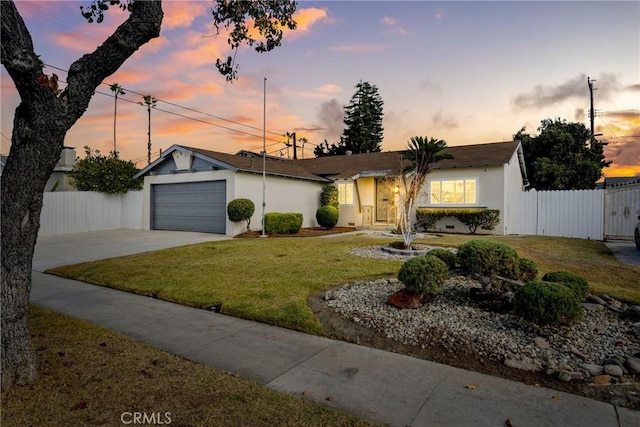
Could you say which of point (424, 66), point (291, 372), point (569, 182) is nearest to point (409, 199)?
point (424, 66)

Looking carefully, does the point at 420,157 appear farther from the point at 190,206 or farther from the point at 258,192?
the point at 190,206

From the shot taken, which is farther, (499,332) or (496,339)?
(499,332)

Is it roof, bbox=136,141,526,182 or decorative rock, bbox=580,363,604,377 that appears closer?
decorative rock, bbox=580,363,604,377

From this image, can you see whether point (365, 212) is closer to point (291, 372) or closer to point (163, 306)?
point (163, 306)

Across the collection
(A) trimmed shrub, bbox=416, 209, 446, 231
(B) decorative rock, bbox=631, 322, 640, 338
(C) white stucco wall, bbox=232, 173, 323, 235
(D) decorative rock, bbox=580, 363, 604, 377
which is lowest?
(D) decorative rock, bbox=580, 363, 604, 377

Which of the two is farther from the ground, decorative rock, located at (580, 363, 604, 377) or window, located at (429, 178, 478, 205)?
window, located at (429, 178, 478, 205)

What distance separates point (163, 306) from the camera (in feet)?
19.8

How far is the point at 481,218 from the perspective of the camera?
53.9 feet

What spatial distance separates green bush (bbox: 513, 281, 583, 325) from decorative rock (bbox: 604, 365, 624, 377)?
80 centimetres

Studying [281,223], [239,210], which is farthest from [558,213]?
[239,210]

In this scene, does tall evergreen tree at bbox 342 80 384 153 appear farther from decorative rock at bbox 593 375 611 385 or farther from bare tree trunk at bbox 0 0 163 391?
bare tree trunk at bbox 0 0 163 391

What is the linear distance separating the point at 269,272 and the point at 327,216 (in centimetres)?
1067

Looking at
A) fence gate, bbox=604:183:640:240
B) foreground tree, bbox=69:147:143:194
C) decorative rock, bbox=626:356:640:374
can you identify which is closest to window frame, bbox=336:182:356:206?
fence gate, bbox=604:183:640:240

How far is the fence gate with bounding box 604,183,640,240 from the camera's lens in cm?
1350
